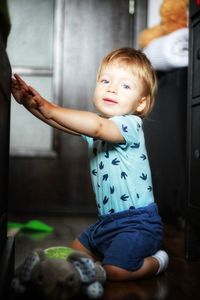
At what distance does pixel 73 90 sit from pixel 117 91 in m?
1.15

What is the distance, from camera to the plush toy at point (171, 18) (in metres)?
1.78

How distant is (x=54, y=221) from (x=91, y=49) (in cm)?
91

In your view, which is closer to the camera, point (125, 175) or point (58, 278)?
point (58, 278)

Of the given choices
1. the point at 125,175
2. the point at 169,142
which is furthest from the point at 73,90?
the point at 125,175

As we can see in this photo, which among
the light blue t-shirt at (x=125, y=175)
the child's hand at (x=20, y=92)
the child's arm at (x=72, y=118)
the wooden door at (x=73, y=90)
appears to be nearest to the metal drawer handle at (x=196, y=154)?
the light blue t-shirt at (x=125, y=175)

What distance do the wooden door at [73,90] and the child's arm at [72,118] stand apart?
47.1 inches

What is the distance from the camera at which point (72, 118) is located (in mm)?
913

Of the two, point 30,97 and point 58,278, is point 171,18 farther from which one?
point 58,278

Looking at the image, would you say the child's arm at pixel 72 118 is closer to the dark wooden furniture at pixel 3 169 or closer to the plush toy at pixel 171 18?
the dark wooden furniture at pixel 3 169

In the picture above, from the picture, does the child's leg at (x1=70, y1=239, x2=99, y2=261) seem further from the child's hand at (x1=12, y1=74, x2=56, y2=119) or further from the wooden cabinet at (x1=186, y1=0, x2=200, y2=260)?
the child's hand at (x1=12, y1=74, x2=56, y2=119)

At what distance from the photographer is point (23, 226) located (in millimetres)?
1680

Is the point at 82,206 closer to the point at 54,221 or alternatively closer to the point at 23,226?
the point at 54,221

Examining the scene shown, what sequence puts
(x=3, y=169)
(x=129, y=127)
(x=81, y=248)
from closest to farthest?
1. (x=3, y=169)
2. (x=129, y=127)
3. (x=81, y=248)

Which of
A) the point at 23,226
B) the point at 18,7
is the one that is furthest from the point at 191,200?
the point at 18,7
